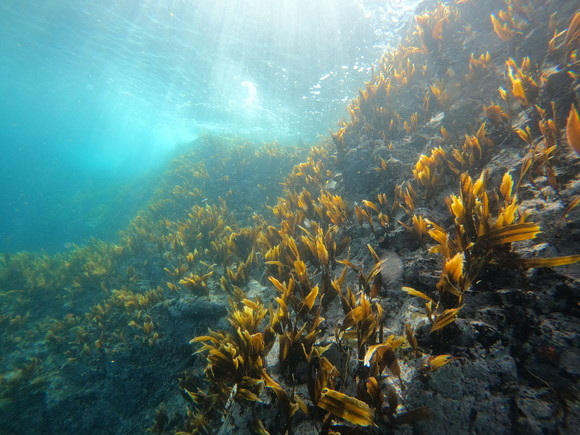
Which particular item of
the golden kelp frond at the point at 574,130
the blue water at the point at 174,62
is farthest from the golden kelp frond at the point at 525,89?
the blue water at the point at 174,62

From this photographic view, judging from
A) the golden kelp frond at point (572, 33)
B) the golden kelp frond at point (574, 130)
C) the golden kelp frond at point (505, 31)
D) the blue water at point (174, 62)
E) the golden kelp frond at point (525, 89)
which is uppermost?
the blue water at point (174, 62)

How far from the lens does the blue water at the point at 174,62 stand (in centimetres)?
1152

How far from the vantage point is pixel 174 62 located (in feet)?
56.1

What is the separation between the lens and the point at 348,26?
→ 11.6 metres

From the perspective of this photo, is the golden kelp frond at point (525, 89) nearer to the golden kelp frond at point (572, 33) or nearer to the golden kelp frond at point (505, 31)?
the golden kelp frond at point (572, 33)

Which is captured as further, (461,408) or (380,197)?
(380,197)

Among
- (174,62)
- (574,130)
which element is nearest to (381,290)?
(574,130)

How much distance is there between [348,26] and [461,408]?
1543 centimetres

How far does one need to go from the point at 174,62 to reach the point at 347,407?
22.6m

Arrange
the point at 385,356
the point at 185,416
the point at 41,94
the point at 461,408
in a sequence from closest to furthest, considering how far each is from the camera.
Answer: the point at 461,408
the point at 385,356
the point at 185,416
the point at 41,94

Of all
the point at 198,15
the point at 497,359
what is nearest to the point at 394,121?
the point at 497,359

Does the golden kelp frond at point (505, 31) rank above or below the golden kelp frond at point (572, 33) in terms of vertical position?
above

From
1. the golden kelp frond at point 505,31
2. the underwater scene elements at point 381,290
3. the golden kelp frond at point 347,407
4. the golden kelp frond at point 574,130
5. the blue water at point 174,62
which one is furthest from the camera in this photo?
the blue water at point 174,62

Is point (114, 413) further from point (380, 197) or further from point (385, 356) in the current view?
point (380, 197)
